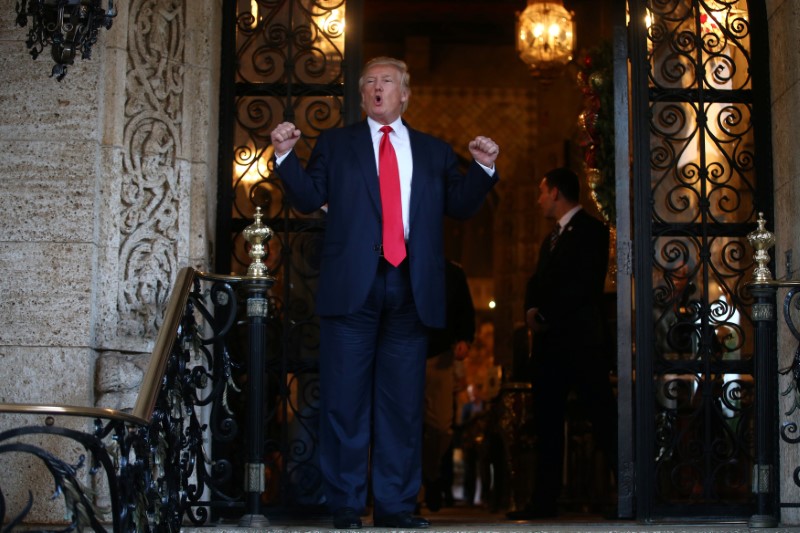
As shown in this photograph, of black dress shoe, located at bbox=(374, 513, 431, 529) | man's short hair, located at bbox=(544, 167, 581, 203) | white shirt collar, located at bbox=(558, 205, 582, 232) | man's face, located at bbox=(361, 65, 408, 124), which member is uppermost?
man's face, located at bbox=(361, 65, 408, 124)

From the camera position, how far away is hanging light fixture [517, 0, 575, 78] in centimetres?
1135

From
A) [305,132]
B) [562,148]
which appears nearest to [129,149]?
[305,132]

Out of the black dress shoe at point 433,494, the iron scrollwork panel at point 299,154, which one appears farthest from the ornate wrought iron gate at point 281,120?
the black dress shoe at point 433,494

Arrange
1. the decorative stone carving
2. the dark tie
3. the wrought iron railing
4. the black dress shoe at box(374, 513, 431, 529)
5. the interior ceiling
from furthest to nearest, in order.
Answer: the interior ceiling
the dark tie
the decorative stone carving
the black dress shoe at box(374, 513, 431, 529)
the wrought iron railing

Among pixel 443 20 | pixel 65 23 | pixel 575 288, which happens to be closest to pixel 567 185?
pixel 575 288

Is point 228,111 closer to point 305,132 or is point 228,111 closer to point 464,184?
point 305,132

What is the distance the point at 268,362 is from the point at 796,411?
9.39 feet

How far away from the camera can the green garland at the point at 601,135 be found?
30.1 ft

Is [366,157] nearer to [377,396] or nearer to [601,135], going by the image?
[377,396]

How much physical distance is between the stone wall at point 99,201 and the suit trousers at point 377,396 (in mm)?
1043

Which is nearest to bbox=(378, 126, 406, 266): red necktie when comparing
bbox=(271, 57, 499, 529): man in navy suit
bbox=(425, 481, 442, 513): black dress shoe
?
bbox=(271, 57, 499, 529): man in navy suit

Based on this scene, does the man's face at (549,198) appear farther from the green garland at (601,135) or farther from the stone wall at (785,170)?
the stone wall at (785,170)

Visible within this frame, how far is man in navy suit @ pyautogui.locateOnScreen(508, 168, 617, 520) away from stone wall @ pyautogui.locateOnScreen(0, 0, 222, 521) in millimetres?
2309

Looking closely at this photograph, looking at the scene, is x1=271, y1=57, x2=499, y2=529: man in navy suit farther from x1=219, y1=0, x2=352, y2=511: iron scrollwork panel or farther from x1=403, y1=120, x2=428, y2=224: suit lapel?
x1=219, y1=0, x2=352, y2=511: iron scrollwork panel
